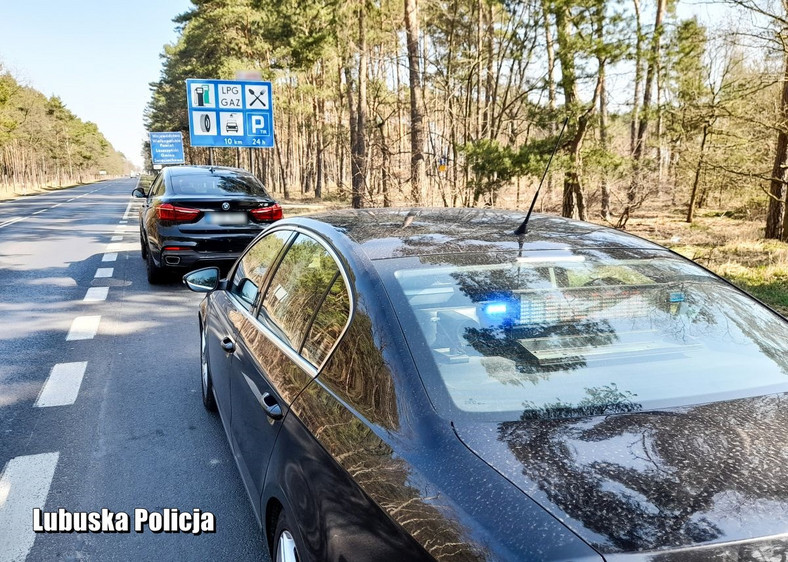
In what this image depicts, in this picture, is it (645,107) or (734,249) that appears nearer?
(734,249)

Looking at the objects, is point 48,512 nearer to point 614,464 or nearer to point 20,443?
point 20,443

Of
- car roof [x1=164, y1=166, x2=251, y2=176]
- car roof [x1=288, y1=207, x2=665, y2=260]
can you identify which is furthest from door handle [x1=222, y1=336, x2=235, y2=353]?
car roof [x1=164, y1=166, x2=251, y2=176]

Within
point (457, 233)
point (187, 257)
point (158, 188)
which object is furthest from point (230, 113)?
point (457, 233)

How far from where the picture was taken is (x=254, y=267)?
344 cm

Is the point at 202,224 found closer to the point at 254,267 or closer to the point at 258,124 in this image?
the point at 254,267

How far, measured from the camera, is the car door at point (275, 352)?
7.27ft

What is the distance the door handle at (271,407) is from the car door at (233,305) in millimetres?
768

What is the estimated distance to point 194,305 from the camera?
7.84 m

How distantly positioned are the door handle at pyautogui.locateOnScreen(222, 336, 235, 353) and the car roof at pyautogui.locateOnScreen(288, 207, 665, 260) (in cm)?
73

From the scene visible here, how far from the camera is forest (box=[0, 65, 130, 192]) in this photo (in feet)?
165

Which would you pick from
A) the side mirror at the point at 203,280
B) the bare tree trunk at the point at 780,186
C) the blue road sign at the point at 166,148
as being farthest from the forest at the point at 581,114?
the blue road sign at the point at 166,148

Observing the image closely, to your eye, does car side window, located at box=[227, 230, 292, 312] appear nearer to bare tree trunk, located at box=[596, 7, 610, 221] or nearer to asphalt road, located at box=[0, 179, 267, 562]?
asphalt road, located at box=[0, 179, 267, 562]

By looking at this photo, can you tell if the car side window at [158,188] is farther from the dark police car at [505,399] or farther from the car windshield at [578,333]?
the car windshield at [578,333]

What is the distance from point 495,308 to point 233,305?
75.5 inches
